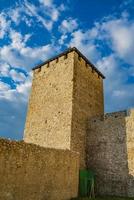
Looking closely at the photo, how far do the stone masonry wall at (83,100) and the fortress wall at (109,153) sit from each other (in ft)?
2.19

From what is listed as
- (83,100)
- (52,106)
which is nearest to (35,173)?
(52,106)

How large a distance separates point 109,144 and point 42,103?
6.00m

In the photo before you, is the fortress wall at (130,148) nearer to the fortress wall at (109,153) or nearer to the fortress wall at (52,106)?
the fortress wall at (109,153)

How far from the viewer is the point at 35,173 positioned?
935 centimetres

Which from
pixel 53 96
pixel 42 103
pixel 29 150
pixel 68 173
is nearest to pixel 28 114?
pixel 42 103

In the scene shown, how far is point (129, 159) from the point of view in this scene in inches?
541

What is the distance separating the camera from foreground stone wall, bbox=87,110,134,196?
13617mm

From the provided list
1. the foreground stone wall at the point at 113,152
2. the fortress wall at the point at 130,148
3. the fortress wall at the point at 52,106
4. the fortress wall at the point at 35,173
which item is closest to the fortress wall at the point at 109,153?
the foreground stone wall at the point at 113,152

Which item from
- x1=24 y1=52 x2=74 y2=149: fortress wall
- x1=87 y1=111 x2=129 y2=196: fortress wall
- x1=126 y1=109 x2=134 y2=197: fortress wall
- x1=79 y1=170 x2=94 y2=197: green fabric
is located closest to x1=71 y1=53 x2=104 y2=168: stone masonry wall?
x1=24 y1=52 x2=74 y2=149: fortress wall

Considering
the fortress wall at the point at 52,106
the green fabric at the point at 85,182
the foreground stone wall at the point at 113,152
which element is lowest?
the green fabric at the point at 85,182

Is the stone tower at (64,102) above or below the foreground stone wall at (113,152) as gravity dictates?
above

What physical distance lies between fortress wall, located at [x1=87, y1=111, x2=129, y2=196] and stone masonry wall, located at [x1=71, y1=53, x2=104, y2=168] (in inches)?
26.3

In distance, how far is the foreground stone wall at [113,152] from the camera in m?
13.6

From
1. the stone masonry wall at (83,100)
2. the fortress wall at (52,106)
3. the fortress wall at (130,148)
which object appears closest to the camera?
the fortress wall at (130,148)
